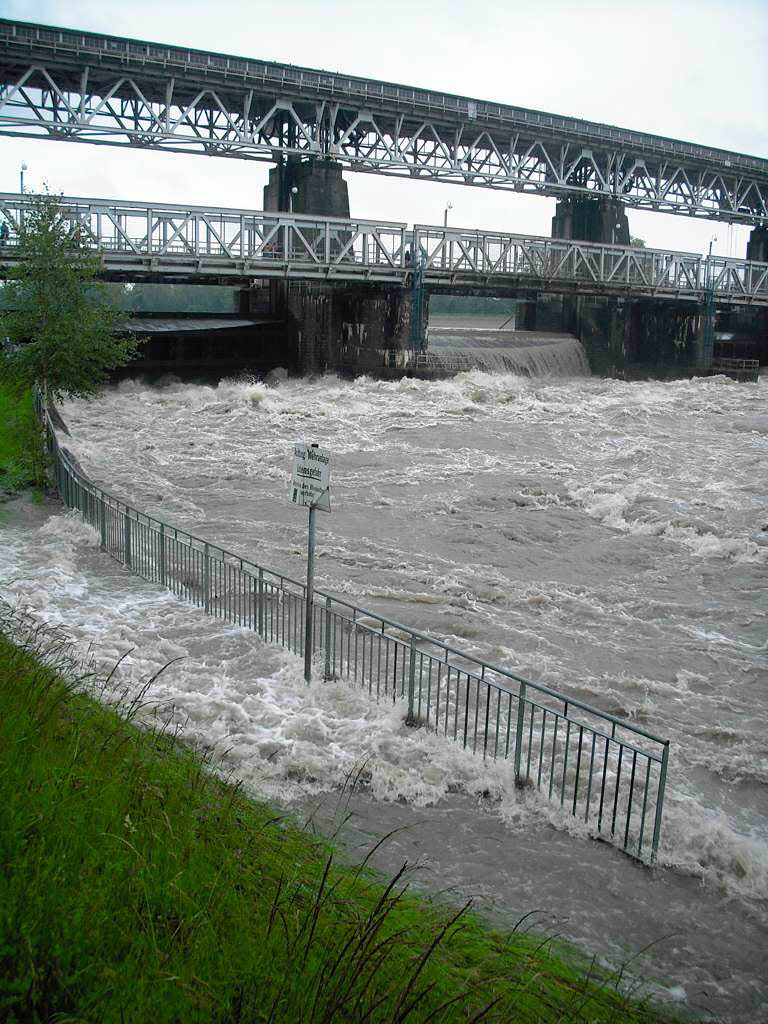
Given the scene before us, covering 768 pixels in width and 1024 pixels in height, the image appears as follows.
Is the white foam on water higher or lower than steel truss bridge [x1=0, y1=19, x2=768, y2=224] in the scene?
lower

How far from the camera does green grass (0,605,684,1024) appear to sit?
3.76 metres

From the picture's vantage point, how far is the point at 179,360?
38.5m

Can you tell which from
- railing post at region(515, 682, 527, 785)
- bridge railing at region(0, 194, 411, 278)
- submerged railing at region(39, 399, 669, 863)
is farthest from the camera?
bridge railing at region(0, 194, 411, 278)

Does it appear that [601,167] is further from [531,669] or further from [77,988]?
[77,988]

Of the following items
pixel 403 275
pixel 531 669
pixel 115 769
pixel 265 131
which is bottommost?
pixel 531 669

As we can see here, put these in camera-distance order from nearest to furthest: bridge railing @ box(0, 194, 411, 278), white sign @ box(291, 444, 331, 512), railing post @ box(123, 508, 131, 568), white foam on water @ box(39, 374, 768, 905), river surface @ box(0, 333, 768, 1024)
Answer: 1. river surface @ box(0, 333, 768, 1024)
2. white sign @ box(291, 444, 331, 512)
3. white foam on water @ box(39, 374, 768, 905)
4. railing post @ box(123, 508, 131, 568)
5. bridge railing @ box(0, 194, 411, 278)

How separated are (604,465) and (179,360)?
1910 cm

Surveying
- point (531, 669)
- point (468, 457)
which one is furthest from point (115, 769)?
point (468, 457)

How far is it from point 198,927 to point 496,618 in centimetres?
995

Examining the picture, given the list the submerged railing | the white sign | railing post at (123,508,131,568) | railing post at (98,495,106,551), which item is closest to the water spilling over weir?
the submerged railing

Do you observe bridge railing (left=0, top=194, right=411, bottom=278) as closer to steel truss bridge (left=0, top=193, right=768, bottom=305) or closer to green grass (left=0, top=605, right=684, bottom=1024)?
steel truss bridge (left=0, top=193, right=768, bottom=305)

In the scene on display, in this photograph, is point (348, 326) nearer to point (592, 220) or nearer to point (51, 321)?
point (51, 321)

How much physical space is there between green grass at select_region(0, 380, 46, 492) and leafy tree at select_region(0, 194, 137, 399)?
1.02 m

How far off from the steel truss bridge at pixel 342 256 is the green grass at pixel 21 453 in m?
8.26
